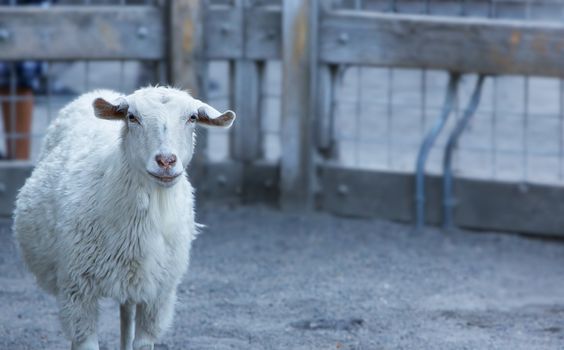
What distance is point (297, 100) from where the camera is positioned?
838cm

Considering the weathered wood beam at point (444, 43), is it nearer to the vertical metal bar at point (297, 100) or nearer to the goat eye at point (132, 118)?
the vertical metal bar at point (297, 100)

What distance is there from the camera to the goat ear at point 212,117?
4.96m

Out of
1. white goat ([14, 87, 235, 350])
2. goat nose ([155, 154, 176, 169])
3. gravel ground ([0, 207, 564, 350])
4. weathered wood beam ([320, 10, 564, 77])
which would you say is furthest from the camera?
weathered wood beam ([320, 10, 564, 77])

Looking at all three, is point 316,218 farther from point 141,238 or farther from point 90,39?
point 141,238

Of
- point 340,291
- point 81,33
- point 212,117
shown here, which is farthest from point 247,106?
point 212,117

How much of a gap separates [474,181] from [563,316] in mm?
1862

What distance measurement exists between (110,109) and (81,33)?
3411 mm

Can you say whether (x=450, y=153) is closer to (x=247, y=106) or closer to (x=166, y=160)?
(x=247, y=106)

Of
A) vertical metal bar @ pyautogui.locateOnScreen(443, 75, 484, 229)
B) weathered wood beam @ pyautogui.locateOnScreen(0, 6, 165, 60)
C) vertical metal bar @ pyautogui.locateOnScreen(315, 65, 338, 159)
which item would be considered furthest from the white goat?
vertical metal bar @ pyautogui.locateOnScreen(315, 65, 338, 159)

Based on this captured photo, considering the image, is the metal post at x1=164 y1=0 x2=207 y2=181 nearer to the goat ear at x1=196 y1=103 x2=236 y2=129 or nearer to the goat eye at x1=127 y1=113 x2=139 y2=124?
the goat ear at x1=196 y1=103 x2=236 y2=129

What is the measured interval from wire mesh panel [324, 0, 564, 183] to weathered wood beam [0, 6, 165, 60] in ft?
4.32

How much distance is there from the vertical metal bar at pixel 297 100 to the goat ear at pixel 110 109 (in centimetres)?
347

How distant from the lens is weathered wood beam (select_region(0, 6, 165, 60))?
8.07m

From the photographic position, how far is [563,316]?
6277 millimetres
